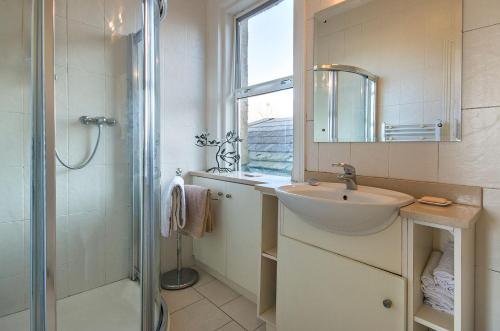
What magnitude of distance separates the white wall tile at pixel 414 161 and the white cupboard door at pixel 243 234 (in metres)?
0.76

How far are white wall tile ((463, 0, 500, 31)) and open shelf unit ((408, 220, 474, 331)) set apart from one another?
0.78 meters

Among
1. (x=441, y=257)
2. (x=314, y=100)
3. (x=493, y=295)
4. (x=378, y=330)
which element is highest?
(x=314, y=100)

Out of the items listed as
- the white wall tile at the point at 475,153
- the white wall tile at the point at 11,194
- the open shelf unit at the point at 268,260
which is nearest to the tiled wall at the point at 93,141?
the white wall tile at the point at 11,194

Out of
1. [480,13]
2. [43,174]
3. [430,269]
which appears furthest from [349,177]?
[43,174]

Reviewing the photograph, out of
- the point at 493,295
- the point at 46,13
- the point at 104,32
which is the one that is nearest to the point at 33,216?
the point at 46,13

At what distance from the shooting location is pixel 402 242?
2.84ft

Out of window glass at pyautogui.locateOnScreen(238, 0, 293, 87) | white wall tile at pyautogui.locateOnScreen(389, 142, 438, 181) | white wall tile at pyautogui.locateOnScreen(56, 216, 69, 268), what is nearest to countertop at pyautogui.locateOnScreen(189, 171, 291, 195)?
white wall tile at pyautogui.locateOnScreen(389, 142, 438, 181)

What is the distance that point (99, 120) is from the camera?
1.43 m

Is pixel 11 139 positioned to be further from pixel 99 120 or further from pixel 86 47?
pixel 86 47

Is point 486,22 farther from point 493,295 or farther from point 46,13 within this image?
point 46,13

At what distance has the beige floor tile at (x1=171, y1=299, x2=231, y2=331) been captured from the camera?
146cm

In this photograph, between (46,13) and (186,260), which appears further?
(186,260)

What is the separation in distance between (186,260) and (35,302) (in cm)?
130

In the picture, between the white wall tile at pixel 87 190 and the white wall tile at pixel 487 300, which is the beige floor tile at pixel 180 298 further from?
the white wall tile at pixel 487 300
